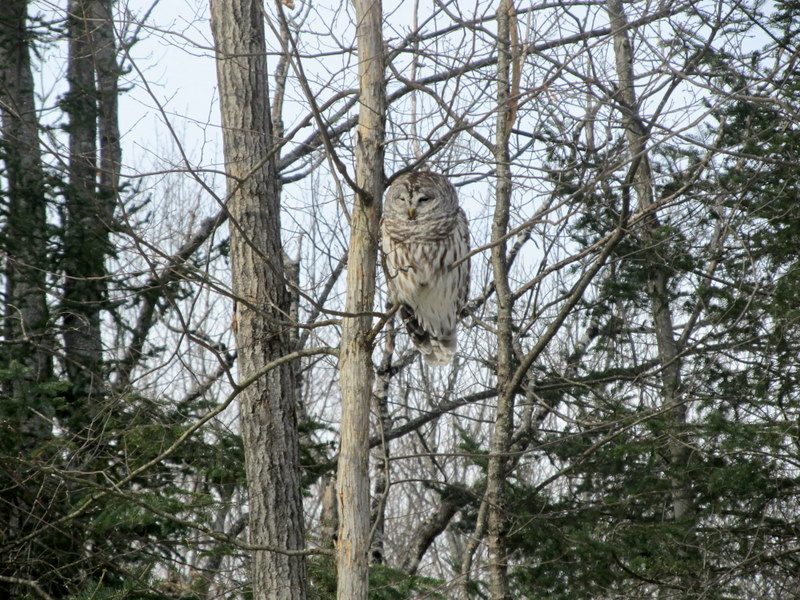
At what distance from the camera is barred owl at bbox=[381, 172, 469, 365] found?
22.0 ft

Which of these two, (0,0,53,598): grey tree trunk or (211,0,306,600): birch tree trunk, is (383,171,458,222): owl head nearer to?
(211,0,306,600): birch tree trunk

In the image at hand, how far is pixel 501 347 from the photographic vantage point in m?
6.63

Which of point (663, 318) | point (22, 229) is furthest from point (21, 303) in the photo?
point (663, 318)

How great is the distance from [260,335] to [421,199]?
5.29ft

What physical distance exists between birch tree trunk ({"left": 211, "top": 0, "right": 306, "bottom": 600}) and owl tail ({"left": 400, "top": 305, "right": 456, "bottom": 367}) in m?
1.21

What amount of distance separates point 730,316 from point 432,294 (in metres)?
2.53

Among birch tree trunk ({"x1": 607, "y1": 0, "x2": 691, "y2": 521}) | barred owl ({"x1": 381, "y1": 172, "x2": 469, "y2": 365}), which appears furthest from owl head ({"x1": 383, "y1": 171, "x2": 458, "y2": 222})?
birch tree trunk ({"x1": 607, "y1": 0, "x2": 691, "y2": 521})

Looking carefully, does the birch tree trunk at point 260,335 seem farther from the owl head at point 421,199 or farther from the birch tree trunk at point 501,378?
the birch tree trunk at point 501,378

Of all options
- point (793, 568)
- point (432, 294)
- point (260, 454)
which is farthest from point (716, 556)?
point (260, 454)

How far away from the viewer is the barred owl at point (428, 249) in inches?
264

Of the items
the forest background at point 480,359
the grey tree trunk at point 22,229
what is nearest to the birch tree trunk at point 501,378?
the forest background at point 480,359

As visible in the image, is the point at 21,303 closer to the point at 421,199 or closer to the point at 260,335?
the point at 260,335

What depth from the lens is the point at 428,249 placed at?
22.0ft

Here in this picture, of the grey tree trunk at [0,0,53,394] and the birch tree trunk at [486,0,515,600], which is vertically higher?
the grey tree trunk at [0,0,53,394]
